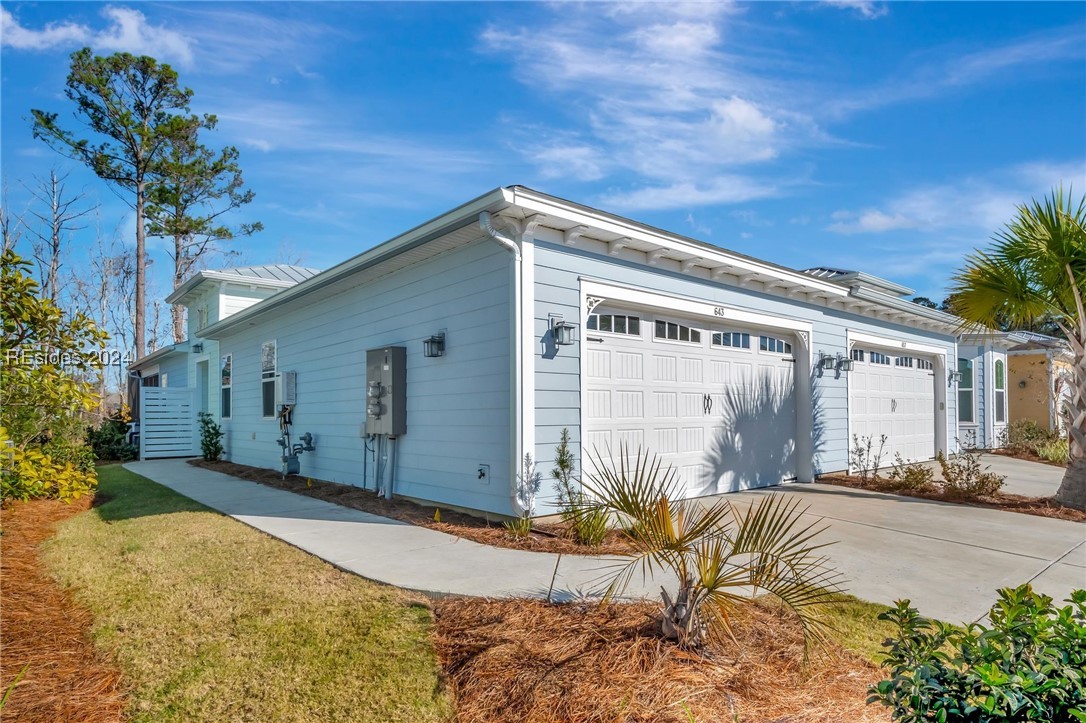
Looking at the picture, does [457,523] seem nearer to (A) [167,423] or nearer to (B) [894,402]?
(B) [894,402]

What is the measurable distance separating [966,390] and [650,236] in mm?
12927

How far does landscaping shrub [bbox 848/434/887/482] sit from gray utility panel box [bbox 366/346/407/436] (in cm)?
712

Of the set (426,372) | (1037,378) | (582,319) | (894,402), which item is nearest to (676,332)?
(582,319)

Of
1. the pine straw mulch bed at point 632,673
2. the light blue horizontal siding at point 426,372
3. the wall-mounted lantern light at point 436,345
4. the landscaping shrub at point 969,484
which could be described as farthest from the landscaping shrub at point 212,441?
the landscaping shrub at point 969,484

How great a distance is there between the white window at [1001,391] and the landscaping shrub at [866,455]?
7744mm

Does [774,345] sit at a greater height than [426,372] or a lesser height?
greater

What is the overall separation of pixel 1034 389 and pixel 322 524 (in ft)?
65.9

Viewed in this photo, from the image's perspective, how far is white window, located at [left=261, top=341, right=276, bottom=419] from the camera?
11.1 m

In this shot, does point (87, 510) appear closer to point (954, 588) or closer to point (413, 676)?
point (413, 676)

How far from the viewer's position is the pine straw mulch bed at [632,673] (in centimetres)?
250

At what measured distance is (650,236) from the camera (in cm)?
660

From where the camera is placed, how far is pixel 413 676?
9.26ft

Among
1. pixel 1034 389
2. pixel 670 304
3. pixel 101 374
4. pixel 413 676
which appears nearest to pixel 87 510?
pixel 101 374

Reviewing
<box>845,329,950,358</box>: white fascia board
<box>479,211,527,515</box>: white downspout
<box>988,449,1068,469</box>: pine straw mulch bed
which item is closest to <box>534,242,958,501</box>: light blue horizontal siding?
<box>479,211,527,515</box>: white downspout
